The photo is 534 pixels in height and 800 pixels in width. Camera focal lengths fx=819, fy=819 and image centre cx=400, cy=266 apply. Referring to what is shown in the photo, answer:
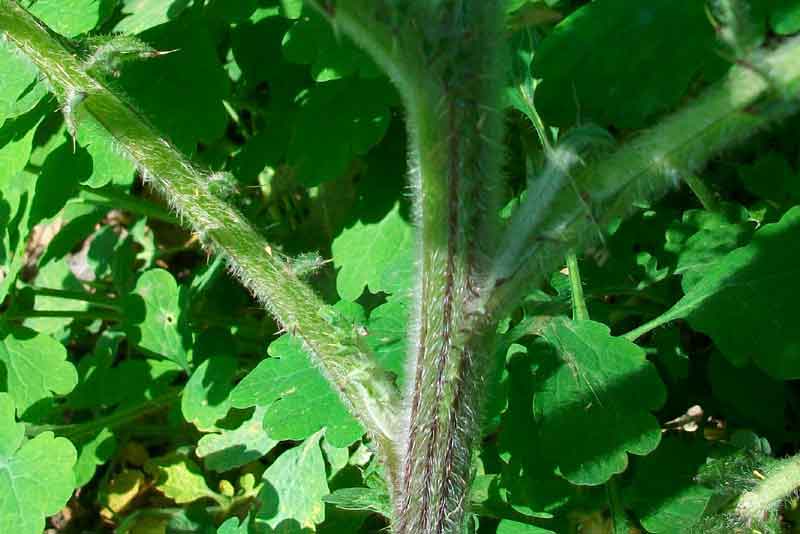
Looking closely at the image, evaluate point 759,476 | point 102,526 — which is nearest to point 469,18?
point 759,476

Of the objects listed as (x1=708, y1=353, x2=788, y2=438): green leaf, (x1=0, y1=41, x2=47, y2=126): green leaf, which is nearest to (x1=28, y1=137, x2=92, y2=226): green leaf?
(x1=0, y1=41, x2=47, y2=126): green leaf

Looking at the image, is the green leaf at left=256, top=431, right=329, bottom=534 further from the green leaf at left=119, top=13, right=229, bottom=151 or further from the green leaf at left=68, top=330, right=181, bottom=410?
the green leaf at left=119, top=13, right=229, bottom=151

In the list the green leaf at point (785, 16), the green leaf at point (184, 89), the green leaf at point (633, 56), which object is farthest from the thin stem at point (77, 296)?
the green leaf at point (785, 16)

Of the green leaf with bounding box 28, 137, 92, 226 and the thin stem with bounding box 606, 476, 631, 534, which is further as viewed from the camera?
the green leaf with bounding box 28, 137, 92, 226

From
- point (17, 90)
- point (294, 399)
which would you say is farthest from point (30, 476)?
point (17, 90)

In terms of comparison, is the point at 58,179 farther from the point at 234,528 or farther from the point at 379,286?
the point at 234,528

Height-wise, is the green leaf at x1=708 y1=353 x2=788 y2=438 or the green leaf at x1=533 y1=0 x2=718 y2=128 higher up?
the green leaf at x1=533 y1=0 x2=718 y2=128
